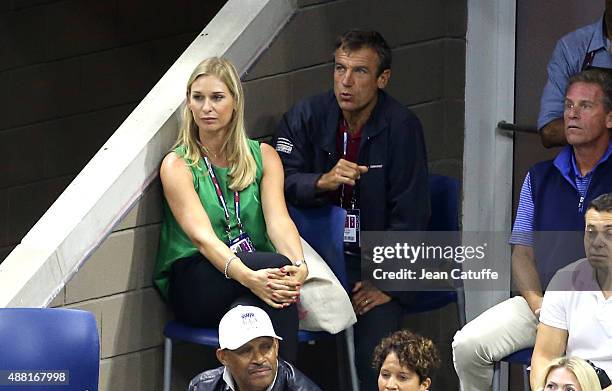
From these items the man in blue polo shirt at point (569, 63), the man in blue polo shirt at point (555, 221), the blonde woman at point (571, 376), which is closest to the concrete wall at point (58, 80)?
the man in blue polo shirt at point (569, 63)

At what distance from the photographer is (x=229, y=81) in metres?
4.90

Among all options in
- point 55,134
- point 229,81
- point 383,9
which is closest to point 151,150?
point 229,81

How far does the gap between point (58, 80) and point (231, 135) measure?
2104 mm

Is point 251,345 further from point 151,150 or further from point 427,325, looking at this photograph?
point 427,325

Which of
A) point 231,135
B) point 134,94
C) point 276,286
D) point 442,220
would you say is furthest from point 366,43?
point 134,94

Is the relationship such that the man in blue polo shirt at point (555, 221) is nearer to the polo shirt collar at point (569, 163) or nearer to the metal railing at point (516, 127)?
the polo shirt collar at point (569, 163)

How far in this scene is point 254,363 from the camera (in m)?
4.34

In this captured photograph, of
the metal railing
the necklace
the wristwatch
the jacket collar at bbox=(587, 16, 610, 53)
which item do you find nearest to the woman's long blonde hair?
the necklace

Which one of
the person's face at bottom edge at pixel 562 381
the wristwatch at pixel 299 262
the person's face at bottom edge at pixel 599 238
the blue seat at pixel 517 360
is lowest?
the person's face at bottom edge at pixel 562 381

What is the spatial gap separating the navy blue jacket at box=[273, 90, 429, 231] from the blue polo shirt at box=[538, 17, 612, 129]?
471 mm

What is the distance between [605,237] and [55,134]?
3.20m

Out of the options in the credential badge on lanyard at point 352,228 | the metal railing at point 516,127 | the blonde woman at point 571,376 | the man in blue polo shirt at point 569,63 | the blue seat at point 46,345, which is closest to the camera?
the blonde woman at point 571,376

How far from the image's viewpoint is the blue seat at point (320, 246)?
490 cm

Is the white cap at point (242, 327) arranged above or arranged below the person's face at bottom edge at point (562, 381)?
above
